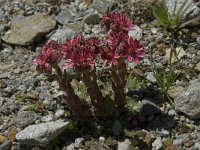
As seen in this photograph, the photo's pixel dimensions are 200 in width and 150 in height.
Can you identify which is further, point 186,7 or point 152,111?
point 186,7

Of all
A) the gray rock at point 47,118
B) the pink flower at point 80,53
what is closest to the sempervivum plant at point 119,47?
the pink flower at point 80,53

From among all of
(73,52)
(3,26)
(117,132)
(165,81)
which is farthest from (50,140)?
(3,26)

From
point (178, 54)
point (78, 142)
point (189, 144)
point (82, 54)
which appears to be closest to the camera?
point (82, 54)

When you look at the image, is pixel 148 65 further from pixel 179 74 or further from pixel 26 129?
pixel 26 129

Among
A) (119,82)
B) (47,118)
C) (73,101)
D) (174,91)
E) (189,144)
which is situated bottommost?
(189,144)

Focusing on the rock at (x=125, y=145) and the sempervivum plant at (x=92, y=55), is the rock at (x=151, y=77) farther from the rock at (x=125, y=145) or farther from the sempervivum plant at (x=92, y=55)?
the rock at (x=125, y=145)

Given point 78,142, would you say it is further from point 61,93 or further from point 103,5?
point 103,5

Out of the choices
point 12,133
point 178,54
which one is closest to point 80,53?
point 12,133
